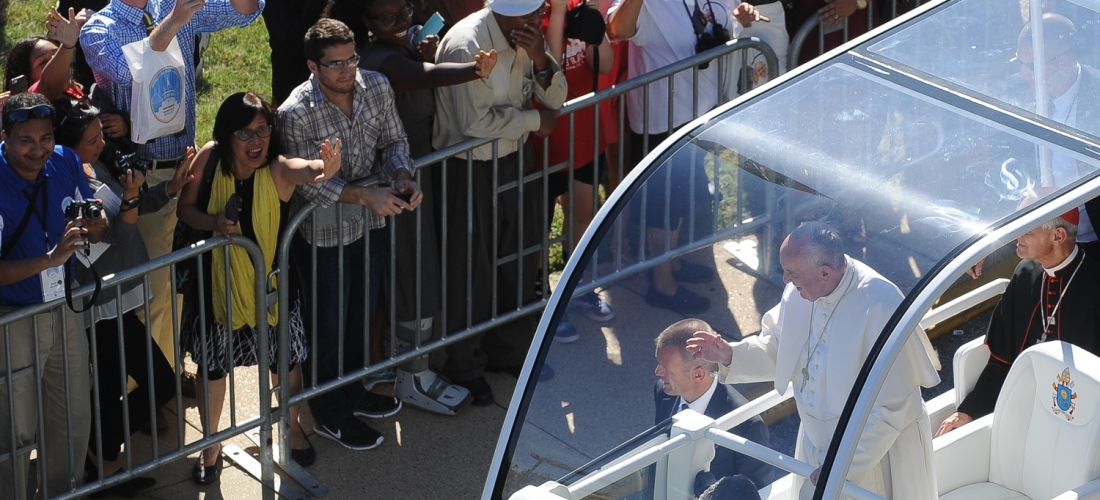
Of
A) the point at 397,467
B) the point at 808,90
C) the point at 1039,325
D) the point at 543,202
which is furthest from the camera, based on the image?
the point at 543,202

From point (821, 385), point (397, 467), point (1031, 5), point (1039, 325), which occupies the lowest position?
point (397, 467)

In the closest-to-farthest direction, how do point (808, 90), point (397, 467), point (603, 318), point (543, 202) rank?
point (603, 318), point (808, 90), point (397, 467), point (543, 202)

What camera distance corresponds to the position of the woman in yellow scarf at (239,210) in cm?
539

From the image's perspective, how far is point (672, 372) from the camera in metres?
4.49

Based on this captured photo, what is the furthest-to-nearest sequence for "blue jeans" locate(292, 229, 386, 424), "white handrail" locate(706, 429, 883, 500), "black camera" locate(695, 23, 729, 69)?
"black camera" locate(695, 23, 729, 69) → "blue jeans" locate(292, 229, 386, 424) → "white handrail" locate(706, 429, 883, 500)

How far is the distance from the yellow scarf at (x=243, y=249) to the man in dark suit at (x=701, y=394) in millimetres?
1826

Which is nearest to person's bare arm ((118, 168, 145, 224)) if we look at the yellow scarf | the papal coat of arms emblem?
the yellow scarf

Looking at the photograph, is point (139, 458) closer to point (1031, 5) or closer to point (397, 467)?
point (397, 467)

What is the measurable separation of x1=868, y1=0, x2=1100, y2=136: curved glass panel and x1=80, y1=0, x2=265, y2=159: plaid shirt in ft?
9.78

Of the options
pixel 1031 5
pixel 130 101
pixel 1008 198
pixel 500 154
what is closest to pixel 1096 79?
pixel 1031 5

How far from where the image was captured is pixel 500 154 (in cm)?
629

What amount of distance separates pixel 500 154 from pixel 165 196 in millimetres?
1505

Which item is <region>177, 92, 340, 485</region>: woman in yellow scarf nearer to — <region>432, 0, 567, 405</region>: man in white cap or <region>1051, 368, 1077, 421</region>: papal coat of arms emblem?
<region>432, 0, 567, 405</region>: man in white cap

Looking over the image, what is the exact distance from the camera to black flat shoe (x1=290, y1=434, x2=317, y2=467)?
598 centimetres
